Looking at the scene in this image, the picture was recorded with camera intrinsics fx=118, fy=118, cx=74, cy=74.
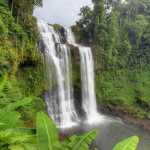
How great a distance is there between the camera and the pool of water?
745 cm

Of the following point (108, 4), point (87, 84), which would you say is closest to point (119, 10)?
point (108, 4)

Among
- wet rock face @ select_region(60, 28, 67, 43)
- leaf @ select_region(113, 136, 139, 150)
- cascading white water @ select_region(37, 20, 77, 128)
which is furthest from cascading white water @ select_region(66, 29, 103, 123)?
leaf @ select_region(113, 136, 139, 150)

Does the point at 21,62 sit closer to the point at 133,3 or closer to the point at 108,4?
the point at 108,4

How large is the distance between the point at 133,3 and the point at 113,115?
17.2m

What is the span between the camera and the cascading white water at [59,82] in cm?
1011

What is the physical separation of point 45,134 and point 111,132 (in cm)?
889

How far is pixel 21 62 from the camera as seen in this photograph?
888 cm

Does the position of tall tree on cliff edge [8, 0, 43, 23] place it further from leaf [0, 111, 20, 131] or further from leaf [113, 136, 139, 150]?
leaf [113, 136, 139, 150]

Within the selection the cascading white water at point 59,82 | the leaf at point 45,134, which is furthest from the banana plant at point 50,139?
the cascading white water at point 59,82

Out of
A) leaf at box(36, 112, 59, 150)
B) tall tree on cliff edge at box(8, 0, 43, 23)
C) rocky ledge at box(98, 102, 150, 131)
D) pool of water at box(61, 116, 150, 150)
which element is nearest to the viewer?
leaf at box(36, 112, 59, 150)

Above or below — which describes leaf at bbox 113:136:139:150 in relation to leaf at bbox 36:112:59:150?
below

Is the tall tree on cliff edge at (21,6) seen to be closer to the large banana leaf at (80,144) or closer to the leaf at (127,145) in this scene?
the large banana leaf at (80,144)

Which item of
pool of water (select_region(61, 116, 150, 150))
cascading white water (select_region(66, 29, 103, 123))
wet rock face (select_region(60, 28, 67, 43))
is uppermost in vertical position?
wet rock face (select_region(60, 28, 67, 43))

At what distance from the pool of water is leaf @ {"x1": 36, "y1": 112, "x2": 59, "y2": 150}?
22.2ft
